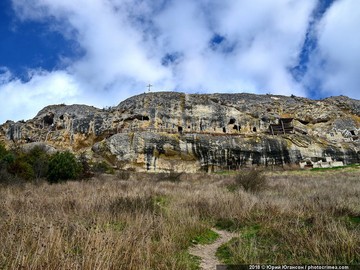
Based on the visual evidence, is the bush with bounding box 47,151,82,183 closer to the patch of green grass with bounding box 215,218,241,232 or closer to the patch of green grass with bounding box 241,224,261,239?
the patch of green grass with bounding box 215,218,241,232

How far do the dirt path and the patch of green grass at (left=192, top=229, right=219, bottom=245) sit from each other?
9cm

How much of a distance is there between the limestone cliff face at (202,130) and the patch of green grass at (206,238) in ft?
103

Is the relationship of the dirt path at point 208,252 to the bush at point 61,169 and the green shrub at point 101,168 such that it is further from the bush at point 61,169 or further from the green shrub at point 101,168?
the green shrub at point 101,168

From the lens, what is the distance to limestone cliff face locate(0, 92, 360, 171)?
38.7m

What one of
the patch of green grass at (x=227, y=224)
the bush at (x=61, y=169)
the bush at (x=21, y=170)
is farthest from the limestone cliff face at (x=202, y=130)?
the patch of green grass at (x=227, y=224)

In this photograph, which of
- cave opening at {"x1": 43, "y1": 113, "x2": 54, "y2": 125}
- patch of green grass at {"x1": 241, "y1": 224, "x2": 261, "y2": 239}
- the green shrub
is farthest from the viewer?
cave opening at {"x1": 43, "y1": 113, "x2": 54, "y2": 125}

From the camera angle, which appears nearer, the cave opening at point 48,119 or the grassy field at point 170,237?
the grassy field at point 170,237

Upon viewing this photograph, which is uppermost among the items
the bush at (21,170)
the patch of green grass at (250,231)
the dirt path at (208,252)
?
the bush at (21,170)

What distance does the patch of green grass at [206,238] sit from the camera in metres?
5.31

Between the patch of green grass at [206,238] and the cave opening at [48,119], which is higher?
the cave opening at [48,119]

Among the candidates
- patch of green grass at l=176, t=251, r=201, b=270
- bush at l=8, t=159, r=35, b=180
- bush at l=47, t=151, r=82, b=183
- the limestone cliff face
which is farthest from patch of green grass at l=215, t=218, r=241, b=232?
the limestone cliff face

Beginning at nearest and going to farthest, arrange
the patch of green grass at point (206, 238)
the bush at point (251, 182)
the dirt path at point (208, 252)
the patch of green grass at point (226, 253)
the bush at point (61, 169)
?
1. the dirt path at point (208, 252)
2. the patch of green grass at point (226, 253)
3. the patch of green grass at point (206, 238)
4. the bush at point (251, 182)
5. the bush at point (61, 169)

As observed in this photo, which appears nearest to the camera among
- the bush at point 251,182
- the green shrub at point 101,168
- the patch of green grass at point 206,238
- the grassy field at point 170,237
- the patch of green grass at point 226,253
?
the grassy field at point 170,237

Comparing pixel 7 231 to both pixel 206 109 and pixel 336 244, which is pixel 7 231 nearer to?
pixel 336 244
